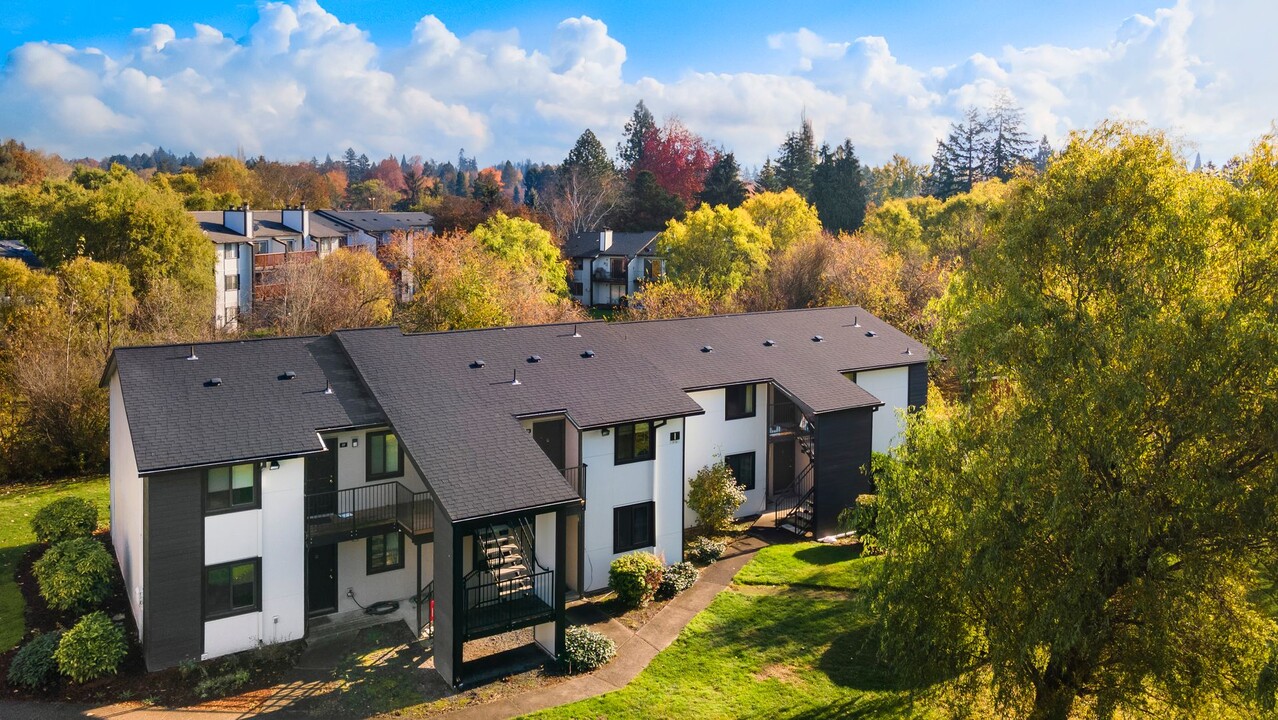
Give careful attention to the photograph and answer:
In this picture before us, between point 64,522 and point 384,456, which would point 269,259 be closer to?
point 64,522

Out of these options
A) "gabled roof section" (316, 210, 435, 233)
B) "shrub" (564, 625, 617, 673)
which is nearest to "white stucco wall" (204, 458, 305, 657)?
"shrub" (564, 625, 617, 673)

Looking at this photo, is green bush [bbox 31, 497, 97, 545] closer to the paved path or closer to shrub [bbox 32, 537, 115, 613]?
shrub [bbox 32, 537, 115, 613]

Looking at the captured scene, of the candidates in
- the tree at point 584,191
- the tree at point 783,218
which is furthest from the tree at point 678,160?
the tree at point 783,218

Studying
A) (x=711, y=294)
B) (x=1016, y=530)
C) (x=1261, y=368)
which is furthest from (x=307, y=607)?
(x=711, y=294)

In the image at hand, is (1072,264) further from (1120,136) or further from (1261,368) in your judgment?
(1261,368)

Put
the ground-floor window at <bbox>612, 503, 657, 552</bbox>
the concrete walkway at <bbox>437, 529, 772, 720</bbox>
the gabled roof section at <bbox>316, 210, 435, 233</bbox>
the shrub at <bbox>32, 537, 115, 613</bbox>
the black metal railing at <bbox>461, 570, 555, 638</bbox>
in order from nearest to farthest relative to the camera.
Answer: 1. the concrete walkway at <bbox>437, 529, 772, 720</bbox>
2. the black metal railing at <bbox>461, 570, 555, 638</bbox>
3. the shrub at <bbox>32, 537, 115, 613</bbox>
4. the ground-floor window at <bbox>612, 503, 657, 552</bbox>
5. the gabled roof section at <bbox>316, 210, 435, 233</bbox>

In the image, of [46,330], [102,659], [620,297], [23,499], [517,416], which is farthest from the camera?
[620,297]
